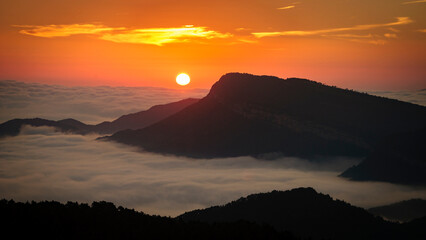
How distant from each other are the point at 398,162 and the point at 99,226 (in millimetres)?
134543

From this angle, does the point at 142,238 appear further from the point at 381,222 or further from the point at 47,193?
the point at 47,193

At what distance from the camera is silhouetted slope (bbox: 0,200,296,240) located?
8100cm

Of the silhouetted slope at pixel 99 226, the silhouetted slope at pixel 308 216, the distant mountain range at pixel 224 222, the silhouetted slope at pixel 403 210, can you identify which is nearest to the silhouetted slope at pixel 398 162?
the silhouetted slope at pixel 403 210

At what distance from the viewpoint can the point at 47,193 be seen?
646 ft

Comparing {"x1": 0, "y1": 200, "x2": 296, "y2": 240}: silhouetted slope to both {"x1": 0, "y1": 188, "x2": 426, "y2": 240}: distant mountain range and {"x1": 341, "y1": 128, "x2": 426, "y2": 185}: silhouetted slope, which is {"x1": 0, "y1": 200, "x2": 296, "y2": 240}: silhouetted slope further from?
{"x1": 341, "y1": 128, "x2": 426, "y2": 185}: silhouetted slope

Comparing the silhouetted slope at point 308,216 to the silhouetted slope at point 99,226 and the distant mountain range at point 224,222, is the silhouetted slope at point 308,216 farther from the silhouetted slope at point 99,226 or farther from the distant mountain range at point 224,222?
the silhouetted slope at point 99,226

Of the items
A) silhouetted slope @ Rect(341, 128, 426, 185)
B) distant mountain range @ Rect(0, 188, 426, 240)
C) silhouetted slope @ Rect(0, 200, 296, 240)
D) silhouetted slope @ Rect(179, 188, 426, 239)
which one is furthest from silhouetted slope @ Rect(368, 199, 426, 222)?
silhouetted slope @ Rect(0, 200, 296, 240)

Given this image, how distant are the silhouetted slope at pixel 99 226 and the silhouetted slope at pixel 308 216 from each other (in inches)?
873

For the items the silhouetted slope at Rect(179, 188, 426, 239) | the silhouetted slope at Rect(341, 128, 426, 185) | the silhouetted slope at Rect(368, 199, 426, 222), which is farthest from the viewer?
the silhouetted slope at Rect(341, 128, 426, 185)

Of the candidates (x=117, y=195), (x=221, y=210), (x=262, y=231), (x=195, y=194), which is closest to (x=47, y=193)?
(x=117, y=195)

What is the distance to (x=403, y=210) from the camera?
147 m

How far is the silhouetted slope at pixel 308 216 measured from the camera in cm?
10575

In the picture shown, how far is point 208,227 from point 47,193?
12366cm

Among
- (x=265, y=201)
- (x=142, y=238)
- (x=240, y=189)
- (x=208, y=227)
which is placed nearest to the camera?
(x=142, y=238)
